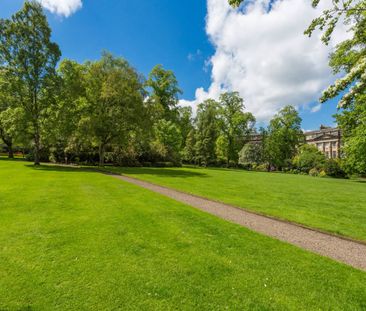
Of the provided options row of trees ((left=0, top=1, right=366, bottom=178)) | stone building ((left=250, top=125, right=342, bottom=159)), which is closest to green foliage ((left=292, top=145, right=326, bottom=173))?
row of trees ((left=0, top=1, right=366, bottom=178))

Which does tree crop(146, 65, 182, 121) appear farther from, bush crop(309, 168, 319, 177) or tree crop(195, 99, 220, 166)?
bush crop(309, 168, 319, 177)

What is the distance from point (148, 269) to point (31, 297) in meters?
Result: 1.89

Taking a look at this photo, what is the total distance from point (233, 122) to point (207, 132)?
700 cm

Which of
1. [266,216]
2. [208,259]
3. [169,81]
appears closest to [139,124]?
[266,216]

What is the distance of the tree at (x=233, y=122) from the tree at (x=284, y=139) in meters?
7.21

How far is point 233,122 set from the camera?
2127 inches

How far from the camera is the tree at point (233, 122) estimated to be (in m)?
54.2

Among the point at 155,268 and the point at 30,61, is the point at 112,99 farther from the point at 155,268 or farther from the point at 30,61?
the point at 155,268

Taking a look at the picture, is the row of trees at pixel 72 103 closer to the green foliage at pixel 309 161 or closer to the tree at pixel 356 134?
the tree at pixel 356 134

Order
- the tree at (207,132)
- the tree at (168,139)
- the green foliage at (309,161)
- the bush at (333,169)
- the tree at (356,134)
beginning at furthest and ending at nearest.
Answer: the tree at (207,132), the green foliage at (309,161), the bush at (333,169), the tree at (168,139), the tree at (356,134)

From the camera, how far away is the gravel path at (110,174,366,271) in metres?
5.60

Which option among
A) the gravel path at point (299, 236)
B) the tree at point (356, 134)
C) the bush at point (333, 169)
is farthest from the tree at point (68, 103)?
the bush at point (333, 169)

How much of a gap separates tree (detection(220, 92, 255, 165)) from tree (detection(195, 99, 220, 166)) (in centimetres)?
188

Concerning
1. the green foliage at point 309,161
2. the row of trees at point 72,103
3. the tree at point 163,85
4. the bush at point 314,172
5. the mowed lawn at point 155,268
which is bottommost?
the mowed lawn at point 155,268
